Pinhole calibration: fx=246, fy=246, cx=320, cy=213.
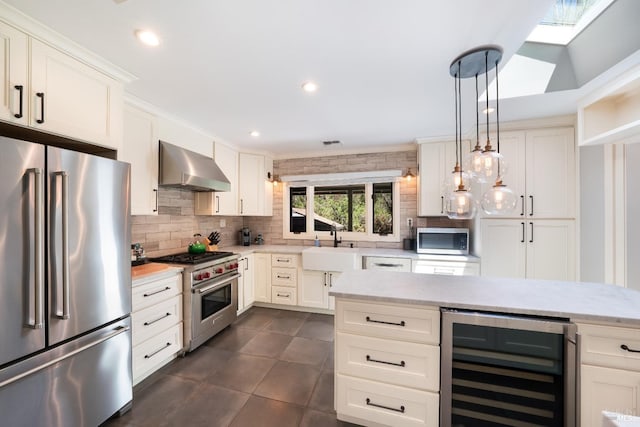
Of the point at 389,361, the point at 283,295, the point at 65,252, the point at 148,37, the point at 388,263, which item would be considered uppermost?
the point at 148,37

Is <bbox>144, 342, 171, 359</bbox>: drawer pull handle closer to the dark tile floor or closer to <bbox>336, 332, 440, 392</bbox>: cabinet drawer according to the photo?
the dark tile floor

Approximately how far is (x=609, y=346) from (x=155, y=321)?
299cm

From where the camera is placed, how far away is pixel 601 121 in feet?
6.62

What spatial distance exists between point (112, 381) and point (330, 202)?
3227 millimetres

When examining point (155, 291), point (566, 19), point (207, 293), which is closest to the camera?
point (566, 19)

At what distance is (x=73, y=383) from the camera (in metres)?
1.41

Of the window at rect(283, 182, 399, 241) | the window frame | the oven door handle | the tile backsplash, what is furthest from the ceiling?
the oven door handle

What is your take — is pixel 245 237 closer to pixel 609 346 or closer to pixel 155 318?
pixel 155 318

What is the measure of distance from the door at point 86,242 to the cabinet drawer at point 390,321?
1495 millimetres

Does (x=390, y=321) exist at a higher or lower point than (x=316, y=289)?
higher

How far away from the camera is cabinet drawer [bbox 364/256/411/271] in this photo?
10.3 feet

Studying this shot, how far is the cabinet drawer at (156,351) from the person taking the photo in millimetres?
1962

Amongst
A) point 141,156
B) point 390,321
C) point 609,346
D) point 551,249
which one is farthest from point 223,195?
point 551,249

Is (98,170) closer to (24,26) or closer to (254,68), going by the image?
(24,26)
